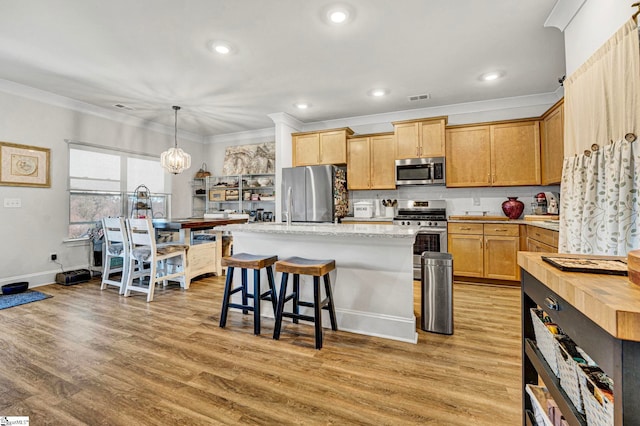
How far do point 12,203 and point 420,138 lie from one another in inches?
224

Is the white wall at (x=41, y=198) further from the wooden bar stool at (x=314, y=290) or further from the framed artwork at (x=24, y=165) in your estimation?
the wooden bar stool at (x=314, y=290)

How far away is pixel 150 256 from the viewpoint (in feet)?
11.6

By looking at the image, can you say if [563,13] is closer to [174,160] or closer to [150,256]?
[150,256]

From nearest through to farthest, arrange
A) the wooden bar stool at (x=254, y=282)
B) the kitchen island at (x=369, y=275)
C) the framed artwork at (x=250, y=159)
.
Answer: the kitchen island at (x=369, y=275) < the wooden bar stool at (x=254, y=282) < the framed artwork at (x=250, y=159)

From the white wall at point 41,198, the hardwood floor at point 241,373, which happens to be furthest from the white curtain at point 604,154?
the white wall at point 41,198

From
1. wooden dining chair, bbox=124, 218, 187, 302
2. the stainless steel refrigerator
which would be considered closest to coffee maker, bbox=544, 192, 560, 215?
the stainless steel refrigerator

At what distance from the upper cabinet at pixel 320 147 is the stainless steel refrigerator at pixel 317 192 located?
26 centimetres

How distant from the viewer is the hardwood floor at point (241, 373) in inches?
61.6

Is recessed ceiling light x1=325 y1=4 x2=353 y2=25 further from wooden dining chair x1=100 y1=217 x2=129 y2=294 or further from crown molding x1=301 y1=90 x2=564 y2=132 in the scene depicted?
wooden dining chair x1=100 y1=217 x2=129 y2=294

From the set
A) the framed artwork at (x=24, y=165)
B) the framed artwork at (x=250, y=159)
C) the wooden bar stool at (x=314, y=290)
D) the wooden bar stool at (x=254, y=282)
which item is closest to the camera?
the wooden bar stool at (x=314, y=290)

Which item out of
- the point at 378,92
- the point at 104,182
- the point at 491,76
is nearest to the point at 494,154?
the point at 491,76

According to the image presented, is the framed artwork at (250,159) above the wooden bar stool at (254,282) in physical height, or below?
above

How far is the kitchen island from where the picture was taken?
2.37m

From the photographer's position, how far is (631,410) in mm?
532
